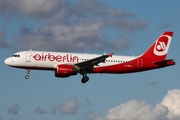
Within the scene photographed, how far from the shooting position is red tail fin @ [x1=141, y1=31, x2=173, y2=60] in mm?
99438

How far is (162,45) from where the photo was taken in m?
101

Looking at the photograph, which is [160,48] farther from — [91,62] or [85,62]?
[85,62]

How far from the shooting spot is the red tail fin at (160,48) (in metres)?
99.4

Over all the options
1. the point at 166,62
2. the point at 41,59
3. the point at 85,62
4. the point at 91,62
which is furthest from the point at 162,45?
the point at 41,59

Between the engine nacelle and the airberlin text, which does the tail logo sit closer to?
the airberlin text

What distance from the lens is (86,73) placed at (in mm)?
93812

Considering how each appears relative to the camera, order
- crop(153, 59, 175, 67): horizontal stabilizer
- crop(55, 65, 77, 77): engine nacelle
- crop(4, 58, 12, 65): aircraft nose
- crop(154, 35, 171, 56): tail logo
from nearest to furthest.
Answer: crop(55, 65, 77, 77): engine nacelle → crop(4, 58, 12, 65): aircraft nose → crop(153, 59, 175, 67): horizontal stabilizer → crop(154, 35, 171, 56): tail logo

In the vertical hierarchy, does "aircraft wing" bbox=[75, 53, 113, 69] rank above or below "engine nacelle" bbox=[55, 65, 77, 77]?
above

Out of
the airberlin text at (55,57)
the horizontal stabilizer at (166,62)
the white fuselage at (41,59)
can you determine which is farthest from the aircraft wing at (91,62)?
the horizontal stabilizer at (166,62)

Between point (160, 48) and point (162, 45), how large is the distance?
2.94ft

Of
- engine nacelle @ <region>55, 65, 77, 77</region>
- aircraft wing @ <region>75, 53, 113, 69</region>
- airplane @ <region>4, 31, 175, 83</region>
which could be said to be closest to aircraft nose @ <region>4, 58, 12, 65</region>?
airplane @ <region>4, 31, 175, 83</region>

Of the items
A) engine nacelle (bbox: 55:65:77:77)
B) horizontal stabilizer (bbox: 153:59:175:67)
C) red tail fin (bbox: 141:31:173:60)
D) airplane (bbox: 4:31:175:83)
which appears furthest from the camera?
red tail fin (bbox: 141:31:173:60)

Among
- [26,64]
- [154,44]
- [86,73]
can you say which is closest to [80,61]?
[86,73]

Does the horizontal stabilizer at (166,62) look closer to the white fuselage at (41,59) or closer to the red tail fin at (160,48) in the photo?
the red tail fin at (160,48)
